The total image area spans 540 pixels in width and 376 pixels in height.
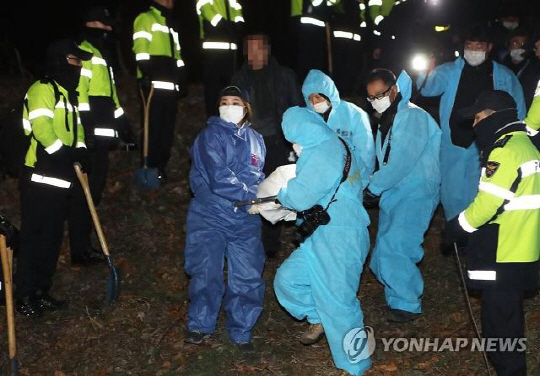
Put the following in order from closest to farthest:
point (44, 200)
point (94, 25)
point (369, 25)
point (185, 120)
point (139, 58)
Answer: point (44, 200), point (94, 25), point (139, 58), point (369, 25), point (185, 120)

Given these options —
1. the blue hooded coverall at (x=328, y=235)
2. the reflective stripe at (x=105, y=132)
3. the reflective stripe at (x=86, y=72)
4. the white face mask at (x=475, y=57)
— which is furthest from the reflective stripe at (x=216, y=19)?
the blue hooded coverall at (x=328, y=235)

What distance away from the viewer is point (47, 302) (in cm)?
690

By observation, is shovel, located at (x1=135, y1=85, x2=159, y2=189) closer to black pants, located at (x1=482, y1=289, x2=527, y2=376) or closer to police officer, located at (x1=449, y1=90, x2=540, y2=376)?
police officer, located at (x1=449, y1=90, x2=540, y2=376)

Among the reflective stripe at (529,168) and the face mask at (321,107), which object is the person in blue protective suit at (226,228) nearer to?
the face mask at (321,107)

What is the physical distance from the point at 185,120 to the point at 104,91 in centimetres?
360

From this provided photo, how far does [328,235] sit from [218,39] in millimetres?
4678

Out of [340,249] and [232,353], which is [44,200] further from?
[340,249]

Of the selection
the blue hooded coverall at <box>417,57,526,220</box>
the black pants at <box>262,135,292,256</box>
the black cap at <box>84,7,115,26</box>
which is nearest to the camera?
the black pants at <box>262,135,292,256</box>

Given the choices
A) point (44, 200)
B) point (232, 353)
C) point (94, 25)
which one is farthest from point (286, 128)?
point (94, 25)

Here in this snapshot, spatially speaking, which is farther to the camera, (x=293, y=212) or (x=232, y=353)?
(x=232, y=353)

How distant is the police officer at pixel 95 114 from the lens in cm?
738

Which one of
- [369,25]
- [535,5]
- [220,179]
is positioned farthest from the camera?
[535,5]

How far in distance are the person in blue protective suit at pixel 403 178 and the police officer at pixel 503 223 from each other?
42.4 inches

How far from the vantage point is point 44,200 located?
6.59 metres
